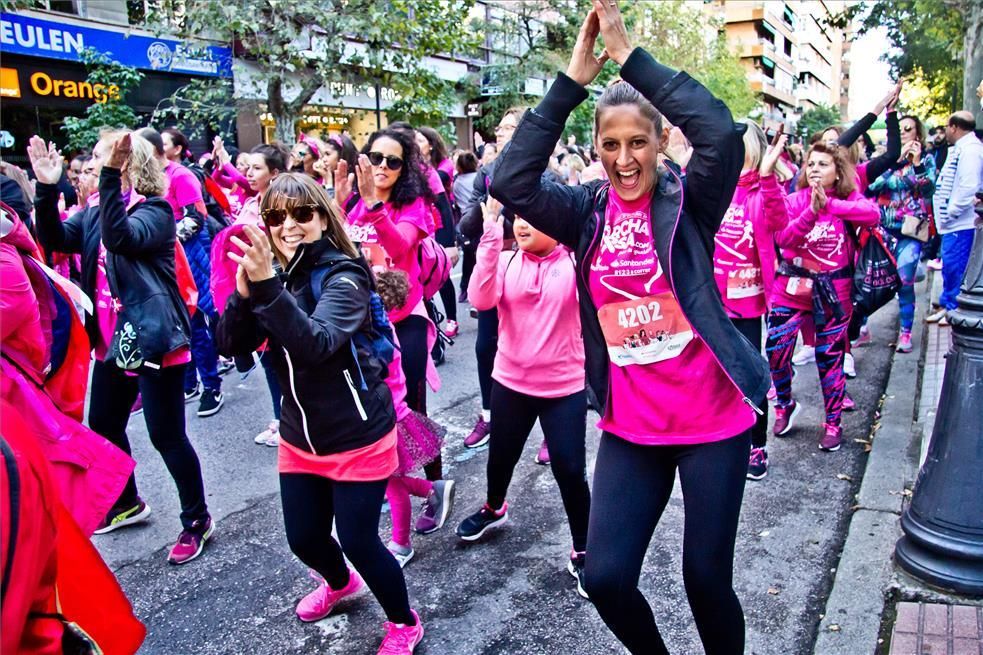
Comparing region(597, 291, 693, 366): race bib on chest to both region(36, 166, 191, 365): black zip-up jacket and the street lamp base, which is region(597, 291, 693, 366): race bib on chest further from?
region(36, 166, 191, 365): black zip-up jacket

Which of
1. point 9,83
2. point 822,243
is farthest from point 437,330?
point 9,83

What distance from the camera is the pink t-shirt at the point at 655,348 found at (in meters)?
2.45

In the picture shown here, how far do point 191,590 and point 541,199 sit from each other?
8.49ft

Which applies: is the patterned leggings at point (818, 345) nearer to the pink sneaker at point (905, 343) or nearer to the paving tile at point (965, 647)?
the paving tile at point (965, 647)

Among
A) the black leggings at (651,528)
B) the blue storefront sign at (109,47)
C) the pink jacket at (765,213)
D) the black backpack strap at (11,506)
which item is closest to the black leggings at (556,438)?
the black leggings at (651,528)

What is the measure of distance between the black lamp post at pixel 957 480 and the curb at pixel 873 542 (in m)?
0.19

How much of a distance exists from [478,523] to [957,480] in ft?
7.24

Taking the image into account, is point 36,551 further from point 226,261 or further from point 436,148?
point 436,148

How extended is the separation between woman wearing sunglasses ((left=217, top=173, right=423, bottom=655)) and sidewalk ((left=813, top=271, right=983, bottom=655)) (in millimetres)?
1785

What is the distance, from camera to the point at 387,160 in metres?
4.67

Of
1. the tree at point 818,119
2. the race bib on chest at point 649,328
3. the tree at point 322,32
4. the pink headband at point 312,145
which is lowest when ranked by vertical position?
the race bib on chest at point 649,328

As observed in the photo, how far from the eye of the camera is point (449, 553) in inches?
160

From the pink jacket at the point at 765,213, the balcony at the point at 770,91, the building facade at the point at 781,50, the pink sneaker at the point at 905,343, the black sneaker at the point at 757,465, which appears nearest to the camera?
the pink jacket at the point at 765,213

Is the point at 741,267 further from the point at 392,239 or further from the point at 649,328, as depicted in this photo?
the point at 649,328
